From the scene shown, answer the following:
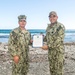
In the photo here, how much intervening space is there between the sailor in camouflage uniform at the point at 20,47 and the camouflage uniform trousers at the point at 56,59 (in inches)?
31.1

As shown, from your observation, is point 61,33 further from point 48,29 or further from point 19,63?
point 19,63

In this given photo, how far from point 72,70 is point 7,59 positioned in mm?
4429

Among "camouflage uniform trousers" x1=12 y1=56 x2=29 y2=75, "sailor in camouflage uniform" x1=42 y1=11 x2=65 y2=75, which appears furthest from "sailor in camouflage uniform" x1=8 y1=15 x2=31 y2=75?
"sailor in camouflage uniform" x1=42 y1=11 x2=65 y2=75

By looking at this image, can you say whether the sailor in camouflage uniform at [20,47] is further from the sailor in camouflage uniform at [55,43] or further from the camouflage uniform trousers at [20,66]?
the sailor in camouflage uniform at [55,43]

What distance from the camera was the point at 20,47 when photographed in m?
9.12

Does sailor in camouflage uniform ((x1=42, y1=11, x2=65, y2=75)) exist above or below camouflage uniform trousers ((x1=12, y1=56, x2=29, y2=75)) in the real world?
above

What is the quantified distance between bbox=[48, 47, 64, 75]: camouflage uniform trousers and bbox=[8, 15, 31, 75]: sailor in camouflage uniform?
789 millimetres

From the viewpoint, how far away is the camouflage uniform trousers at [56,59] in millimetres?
9227

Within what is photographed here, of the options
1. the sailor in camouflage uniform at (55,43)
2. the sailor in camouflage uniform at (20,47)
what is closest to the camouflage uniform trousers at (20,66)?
the sailor in camouflage uniform at (20,47)

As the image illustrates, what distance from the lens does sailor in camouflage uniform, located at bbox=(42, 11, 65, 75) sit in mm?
9172

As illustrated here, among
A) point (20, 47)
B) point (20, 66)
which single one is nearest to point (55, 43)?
point (20, 47)

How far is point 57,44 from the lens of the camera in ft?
30.1

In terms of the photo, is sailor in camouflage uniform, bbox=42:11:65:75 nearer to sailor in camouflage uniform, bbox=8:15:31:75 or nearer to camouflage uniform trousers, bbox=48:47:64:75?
camouflage uniform trousers, bbox=48:47:64:75

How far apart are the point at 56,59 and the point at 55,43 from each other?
506 millimetres
